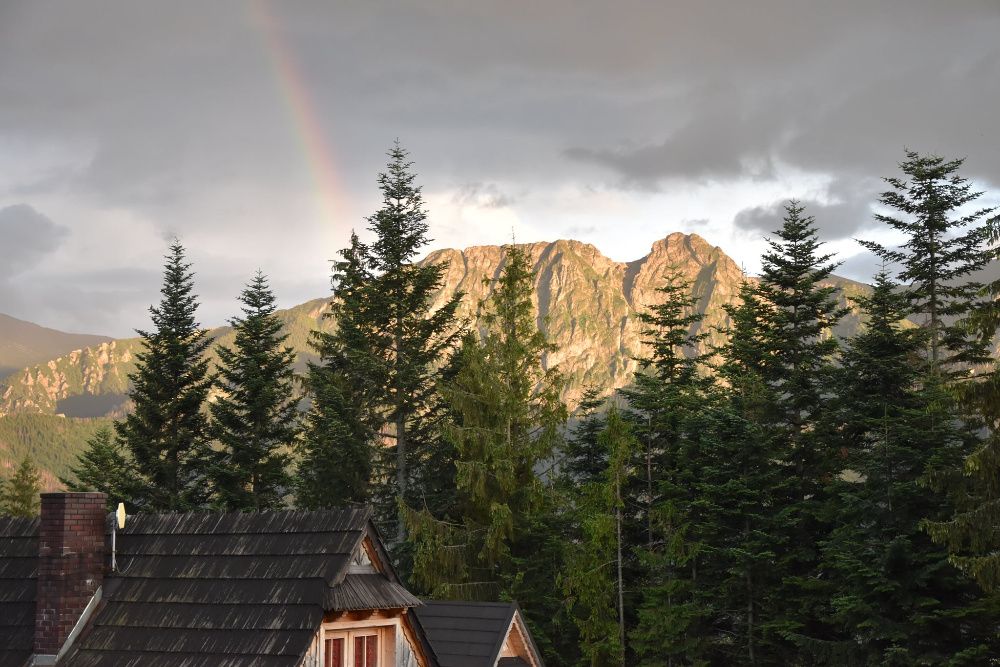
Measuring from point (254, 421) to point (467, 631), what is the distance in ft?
91.3

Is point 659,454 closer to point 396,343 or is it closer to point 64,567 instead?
point 396,343

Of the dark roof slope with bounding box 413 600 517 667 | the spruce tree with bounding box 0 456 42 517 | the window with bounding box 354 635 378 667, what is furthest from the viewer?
the spruce tree with bounding box 0 456 42 517

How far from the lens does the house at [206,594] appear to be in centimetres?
1675

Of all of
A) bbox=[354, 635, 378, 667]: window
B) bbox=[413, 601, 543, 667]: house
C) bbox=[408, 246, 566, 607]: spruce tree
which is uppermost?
bbox=[408, 246, 566, 607]: spruce tree

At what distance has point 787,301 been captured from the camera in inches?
1895

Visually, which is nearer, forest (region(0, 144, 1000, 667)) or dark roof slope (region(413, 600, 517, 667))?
dark roof slope (region(413, 600, 517, 667))

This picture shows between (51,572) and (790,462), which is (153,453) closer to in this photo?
(790,462)

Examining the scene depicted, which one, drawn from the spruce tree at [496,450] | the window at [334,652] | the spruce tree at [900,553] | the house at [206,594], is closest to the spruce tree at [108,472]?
the spruce tree at [496,450]

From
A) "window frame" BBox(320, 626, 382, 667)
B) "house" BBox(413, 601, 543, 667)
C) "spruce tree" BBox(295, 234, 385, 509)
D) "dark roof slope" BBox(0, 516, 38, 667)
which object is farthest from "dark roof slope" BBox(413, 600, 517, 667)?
"spruce tree" BBox(295, 234, 385, 509)

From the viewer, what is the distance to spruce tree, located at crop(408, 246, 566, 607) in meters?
43.0

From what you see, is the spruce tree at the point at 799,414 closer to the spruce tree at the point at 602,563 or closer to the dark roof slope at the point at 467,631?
the spruce tree at the point at 602,563

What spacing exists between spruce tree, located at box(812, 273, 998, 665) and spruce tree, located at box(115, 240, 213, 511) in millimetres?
33230

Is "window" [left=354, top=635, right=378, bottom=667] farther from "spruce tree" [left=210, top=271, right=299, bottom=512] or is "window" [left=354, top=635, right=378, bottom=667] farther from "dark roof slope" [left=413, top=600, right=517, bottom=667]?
"spruce tree" [left=210, top=271, right=299, bottom=512]

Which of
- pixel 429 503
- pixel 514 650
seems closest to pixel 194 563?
pixel 514 650
